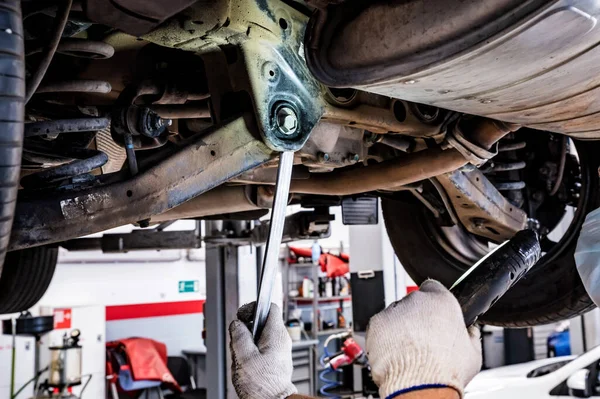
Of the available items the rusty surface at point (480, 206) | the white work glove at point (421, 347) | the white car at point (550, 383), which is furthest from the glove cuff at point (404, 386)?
the white car at point (550, 383)

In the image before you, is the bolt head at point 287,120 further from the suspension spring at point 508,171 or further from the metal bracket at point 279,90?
the suspension spring at point 508,171

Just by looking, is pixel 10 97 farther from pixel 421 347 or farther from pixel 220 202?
pixel 220 202

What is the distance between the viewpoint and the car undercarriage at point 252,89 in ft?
2.75

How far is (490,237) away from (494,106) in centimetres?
106

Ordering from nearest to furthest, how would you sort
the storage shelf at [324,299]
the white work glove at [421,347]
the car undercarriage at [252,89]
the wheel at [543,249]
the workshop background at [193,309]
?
1. the car undercarriage at [252,89]
2. the white work glove at [421,347]
3. the wheel at [543,249]
4. the workshop background at [193,309]
5. the storage shelf at [324,299]

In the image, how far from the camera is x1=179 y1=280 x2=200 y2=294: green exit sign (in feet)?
25.2

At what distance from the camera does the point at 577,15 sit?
0.80 metres

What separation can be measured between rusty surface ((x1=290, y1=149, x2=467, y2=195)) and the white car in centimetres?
317

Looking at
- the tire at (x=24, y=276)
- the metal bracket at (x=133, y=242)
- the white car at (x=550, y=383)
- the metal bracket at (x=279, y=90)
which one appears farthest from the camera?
the white car at (x=550, y=383)

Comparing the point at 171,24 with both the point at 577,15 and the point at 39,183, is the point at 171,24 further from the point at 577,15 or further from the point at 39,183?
the point at 577,15

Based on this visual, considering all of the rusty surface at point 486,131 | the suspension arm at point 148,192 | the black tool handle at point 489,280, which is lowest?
the black tool handle at point 489,280

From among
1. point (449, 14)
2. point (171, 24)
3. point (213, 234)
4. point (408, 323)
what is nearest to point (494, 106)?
point (449, 14)

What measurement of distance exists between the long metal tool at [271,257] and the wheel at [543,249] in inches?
47.7

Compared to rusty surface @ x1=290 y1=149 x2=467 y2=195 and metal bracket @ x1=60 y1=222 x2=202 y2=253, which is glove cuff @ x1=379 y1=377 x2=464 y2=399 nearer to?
rusty surface @ x1=290 y1=149 x2=467 y2=195
